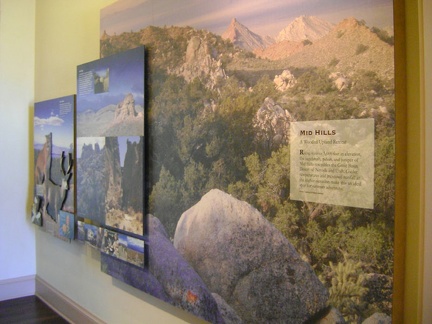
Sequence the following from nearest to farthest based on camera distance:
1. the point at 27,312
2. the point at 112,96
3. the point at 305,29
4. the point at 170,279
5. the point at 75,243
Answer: the point at 305,29 < the point at 170,279 < the point at 112,96 < the point at 75,243 < the point at 27,312

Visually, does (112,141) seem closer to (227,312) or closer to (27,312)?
(227,312)

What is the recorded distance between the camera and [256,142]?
1.72 meters

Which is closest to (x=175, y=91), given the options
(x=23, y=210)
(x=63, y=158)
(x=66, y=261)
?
(x=63, y=158)

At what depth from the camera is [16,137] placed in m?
4.22

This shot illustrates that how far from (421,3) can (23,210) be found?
4.24 meters

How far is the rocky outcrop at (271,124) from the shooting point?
63.1 inches

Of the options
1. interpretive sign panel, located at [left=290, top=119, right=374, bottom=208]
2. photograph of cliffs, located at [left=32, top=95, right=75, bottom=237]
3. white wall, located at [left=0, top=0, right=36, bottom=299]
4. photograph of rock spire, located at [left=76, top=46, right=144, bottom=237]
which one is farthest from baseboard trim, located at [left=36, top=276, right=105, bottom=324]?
interpretive sign panel, located at [left=290, top=119, right=374, bottom=208]

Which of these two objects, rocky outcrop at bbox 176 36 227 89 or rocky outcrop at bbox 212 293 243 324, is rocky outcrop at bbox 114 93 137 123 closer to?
rocky outcrop at bbox 176 36 227 89

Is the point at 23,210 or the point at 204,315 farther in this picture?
the point at 23,210

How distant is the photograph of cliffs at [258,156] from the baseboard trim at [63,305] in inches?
41.7

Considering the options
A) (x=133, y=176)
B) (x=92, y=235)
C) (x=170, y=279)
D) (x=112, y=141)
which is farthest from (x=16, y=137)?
(x=170, y=279)

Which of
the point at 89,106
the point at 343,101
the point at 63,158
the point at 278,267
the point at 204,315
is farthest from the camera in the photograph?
the point at 63,158

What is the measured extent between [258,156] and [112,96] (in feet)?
4.44

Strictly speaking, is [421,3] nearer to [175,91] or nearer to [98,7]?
[175,91]
